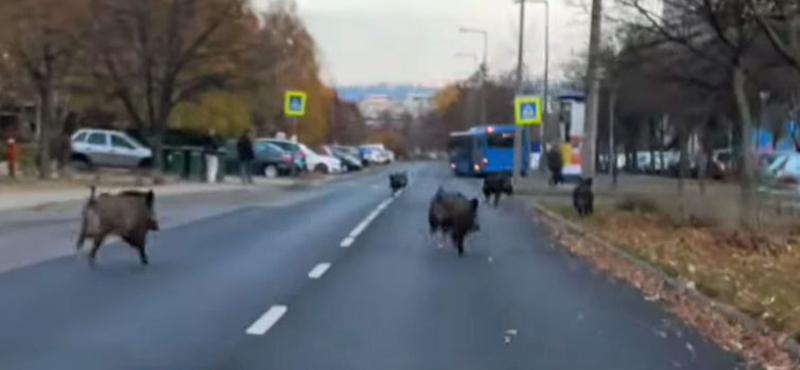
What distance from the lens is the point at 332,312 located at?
47.4ft

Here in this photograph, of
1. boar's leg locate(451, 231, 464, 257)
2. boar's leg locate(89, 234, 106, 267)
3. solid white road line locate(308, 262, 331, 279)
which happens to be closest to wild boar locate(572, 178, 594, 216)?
boar's leg locate(451, 231, 464, 257)

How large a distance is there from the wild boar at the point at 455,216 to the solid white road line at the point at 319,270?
2.94 meters

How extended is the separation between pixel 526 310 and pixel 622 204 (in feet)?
66.7

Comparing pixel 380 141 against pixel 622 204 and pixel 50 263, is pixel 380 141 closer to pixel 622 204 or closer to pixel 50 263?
pixel 622 204

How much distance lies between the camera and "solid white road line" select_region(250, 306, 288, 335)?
42.1ft

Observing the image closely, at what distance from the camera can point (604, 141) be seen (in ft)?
303

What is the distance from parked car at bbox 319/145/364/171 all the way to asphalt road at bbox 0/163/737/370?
71465mm

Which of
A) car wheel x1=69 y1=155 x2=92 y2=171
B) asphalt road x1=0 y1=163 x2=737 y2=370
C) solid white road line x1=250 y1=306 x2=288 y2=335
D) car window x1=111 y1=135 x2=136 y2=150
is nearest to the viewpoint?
asphalt road x1=0 y1=163 x2=737 y2=370

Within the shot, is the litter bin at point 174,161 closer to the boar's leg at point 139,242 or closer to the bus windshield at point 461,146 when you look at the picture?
the bus windshield at point 461,146

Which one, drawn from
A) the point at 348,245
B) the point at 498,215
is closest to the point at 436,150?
the point at 498,215

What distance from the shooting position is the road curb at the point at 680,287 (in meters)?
13.0

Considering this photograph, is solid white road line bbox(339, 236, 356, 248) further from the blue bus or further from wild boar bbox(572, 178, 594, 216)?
the blue bus

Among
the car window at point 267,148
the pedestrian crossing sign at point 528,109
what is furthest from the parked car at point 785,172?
the car window at point 267,148

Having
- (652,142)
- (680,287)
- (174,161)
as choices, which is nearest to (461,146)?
(652,142)
